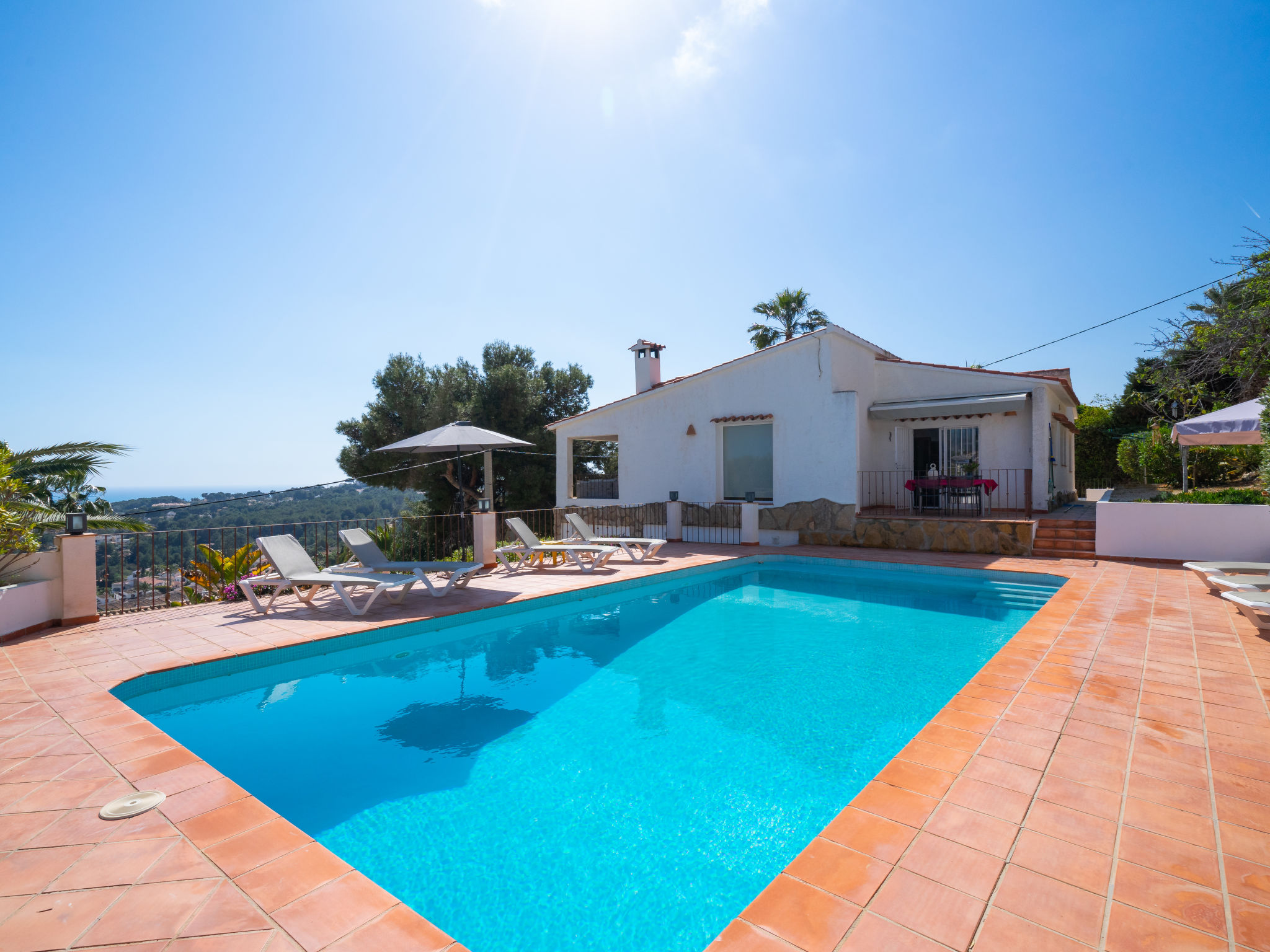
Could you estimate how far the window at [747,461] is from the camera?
15.3m

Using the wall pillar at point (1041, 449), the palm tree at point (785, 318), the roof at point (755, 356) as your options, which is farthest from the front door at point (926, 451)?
the palm tree at point (785, 318)

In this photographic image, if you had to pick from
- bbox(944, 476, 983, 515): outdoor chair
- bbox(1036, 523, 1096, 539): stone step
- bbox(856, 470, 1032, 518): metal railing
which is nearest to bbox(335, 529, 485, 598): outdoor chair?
bbox(856, 470, 1032, 518): metal railing

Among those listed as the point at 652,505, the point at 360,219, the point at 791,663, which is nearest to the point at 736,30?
the point at 360,219

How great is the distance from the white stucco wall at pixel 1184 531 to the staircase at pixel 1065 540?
0.81 ft

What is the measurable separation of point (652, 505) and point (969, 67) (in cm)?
1220

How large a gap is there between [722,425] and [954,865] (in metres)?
13.8

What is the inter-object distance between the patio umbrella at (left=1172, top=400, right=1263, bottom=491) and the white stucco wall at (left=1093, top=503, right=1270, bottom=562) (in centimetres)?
117

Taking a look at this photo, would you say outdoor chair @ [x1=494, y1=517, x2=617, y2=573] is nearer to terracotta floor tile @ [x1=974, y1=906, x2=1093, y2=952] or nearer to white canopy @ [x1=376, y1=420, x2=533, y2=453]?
white canopy @ [x1=376, y1=420, x2=533, y2=453]

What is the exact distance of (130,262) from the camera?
40.8 feet

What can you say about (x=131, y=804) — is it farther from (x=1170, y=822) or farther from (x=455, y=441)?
(x=455, y=441)

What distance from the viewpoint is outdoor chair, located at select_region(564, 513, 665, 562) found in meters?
12.2

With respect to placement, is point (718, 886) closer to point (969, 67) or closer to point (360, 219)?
point (360, 219)

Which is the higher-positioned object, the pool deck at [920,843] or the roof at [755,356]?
the roof at [755,356]

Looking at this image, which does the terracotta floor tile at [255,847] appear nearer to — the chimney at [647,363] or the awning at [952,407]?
the awning at [952,407]
